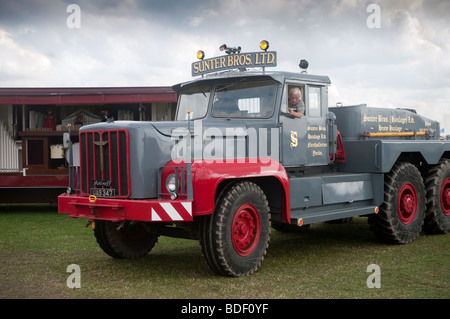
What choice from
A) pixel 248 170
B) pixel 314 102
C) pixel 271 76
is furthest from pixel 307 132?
pixel 248 170

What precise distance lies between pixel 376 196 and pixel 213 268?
331 centimetres

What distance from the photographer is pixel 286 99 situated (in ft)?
23.0

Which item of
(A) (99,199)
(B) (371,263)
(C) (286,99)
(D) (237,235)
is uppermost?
(C) (286,99)

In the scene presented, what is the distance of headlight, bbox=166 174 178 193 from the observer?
18.6ft

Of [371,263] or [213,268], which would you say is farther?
[371,263]

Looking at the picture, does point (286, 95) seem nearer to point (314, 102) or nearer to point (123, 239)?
point (314, 102)

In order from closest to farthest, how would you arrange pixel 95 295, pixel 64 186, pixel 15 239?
1. pixel 95 295
2. pixel 15 239
3. pixel 64 186

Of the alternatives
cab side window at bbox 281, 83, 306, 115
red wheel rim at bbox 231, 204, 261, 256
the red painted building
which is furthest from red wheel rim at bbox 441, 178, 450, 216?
the red painted building

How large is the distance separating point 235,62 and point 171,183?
2.43 metres

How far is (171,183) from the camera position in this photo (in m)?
5.76

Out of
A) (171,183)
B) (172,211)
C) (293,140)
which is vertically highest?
(293,140)

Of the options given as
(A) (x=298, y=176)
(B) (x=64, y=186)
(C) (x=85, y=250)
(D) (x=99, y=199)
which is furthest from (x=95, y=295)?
(B) (x=64, y=186)

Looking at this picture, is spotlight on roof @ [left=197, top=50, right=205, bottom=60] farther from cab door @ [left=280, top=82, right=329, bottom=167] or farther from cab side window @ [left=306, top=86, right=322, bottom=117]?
cab side window @ [left=306, top=86, right=322, bottom=117]

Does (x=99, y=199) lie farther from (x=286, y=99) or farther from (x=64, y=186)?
(x=64, y=186)
